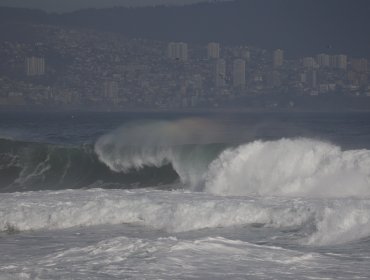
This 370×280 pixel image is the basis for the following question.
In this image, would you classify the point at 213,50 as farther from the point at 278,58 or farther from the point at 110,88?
the point at 110,88

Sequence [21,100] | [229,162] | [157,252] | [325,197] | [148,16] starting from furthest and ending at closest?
[148,16], [21,100], [229,162], [325,197], [157,252]

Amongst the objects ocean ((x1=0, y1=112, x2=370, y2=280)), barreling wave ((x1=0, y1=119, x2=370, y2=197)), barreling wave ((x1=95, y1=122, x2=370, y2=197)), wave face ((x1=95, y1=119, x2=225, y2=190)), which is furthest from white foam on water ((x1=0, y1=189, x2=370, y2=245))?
wave face ((x1=95, y1=119, x2=225, y2=190))

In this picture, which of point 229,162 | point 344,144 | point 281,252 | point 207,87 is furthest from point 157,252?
point 207,87

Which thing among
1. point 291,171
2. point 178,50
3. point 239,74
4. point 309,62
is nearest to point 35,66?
point 178,50

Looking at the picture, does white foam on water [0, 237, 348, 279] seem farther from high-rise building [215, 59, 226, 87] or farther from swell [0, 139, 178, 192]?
high-rise building [215, 59, 226, 87]

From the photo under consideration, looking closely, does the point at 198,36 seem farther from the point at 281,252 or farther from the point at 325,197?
the point at 281,252

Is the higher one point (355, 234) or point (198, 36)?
point (198, 36)
